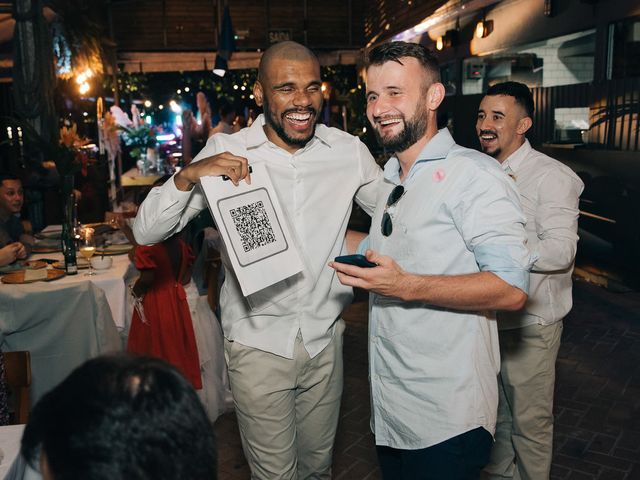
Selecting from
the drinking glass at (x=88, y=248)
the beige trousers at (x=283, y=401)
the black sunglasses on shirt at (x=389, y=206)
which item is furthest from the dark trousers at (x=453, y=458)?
the drinking glass at (x=88, y=248)

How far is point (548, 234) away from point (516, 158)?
19.7 inches

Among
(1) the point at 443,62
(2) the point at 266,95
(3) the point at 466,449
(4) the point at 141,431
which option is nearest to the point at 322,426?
(3) the point at 466,449

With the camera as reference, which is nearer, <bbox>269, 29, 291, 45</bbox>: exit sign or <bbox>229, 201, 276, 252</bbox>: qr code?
<bbox>229, 201, 276, 252</bbox>: qr code

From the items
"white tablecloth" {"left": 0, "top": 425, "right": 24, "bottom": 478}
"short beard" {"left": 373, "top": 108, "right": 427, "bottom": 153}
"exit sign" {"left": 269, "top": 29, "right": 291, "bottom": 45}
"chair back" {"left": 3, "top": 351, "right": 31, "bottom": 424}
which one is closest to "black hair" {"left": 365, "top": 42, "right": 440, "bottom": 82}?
"short beard" {"left": 373, "top": 108, "right": 427, "bottom": 153}

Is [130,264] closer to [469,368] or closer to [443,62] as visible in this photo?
[469,368]

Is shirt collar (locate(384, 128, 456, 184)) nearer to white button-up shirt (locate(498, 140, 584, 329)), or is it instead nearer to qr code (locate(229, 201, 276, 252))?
qr code (locate(229, 201, 276, 252))

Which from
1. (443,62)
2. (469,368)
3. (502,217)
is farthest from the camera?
(443,62)

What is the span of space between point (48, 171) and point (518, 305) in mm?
7832

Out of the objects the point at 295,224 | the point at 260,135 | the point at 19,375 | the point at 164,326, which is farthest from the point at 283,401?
the point at 164,326

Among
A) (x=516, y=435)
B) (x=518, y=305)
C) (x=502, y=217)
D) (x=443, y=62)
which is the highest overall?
(x=443, y=62)

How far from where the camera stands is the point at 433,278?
6.37ft

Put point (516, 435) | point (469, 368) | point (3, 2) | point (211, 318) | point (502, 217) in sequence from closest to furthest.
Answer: point (502, 217) < point (469, 368) < point (516, 435) < point (211, 318) < point (3, 2)

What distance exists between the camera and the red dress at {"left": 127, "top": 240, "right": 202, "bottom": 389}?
172 inches

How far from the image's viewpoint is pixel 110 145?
11.4m
